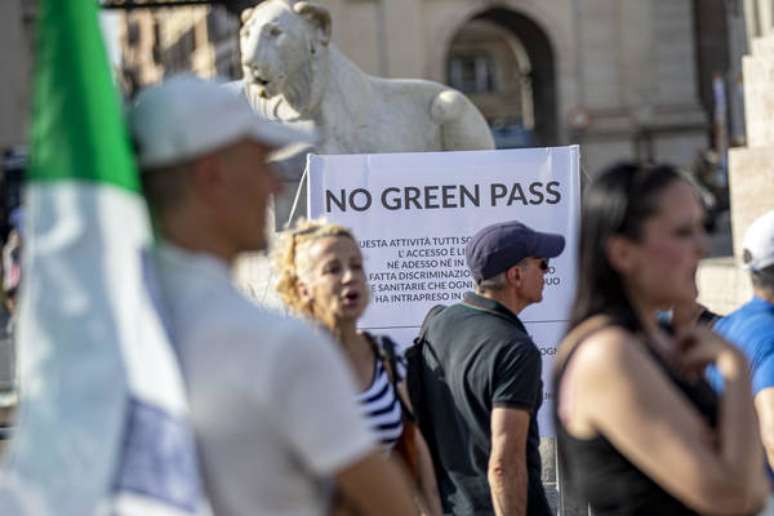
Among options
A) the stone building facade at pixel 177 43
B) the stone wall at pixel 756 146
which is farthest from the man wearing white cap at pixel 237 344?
the stone building facade at pixel 177 43

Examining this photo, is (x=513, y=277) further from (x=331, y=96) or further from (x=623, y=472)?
(x=331, y=96)

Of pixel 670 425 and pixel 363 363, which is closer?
pixel 670 425

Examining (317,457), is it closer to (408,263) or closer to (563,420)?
(563,420)

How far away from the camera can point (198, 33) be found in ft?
256

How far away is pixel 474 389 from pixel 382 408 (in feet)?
3.41

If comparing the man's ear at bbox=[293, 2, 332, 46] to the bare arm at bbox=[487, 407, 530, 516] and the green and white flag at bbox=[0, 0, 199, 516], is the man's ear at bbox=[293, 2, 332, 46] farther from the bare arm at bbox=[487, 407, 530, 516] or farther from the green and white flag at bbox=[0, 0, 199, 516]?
the green and white flag at bbox=[0, 0, 199, 516]

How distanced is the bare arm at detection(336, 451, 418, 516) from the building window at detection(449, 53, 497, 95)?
77.9 m

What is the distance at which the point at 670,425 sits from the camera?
3.46 m

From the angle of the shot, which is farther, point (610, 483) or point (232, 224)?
point (610, 483)

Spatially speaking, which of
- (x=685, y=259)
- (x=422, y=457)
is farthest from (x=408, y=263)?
(x=685, y=259)

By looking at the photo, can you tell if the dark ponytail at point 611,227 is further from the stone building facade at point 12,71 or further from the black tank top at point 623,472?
the stone building facade at point 12,71

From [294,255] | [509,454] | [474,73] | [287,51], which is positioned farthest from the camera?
[474,73]

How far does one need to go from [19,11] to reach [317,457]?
4394 centimetres

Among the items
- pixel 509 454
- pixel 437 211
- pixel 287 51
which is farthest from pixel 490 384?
pixel 287 51
